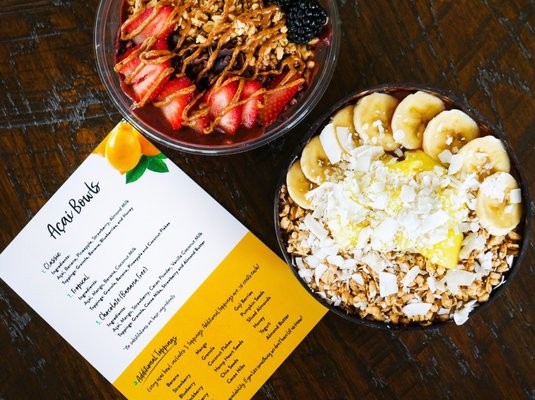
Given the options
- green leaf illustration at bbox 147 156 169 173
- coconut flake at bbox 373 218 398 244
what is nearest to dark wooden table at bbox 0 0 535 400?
green leaf illustration at bbox 147 156 169 173

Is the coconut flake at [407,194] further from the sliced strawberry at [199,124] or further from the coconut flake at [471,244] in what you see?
the sliced strawberry at [199,124]

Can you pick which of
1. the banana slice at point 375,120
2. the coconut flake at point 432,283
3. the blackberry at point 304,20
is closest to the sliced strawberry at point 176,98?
the blackberry at point 304,20

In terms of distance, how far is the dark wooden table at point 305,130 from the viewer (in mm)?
1132

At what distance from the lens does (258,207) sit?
1.16 metres

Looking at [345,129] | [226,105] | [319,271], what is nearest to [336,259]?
[319,271]

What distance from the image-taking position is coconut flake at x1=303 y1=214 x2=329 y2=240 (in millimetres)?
1055

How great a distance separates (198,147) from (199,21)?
0.24 metres

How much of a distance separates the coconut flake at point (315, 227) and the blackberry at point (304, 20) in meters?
0.34

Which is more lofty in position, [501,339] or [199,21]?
[199,21]

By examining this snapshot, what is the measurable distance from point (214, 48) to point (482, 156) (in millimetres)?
546

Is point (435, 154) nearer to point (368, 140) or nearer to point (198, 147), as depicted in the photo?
point (368, 140)

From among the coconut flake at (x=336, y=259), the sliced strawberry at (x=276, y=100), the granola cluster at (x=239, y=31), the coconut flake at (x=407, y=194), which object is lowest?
the coconut flake at (x=336, y=259)

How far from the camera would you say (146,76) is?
41.7 inches

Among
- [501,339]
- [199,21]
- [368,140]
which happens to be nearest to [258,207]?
[368,140]
